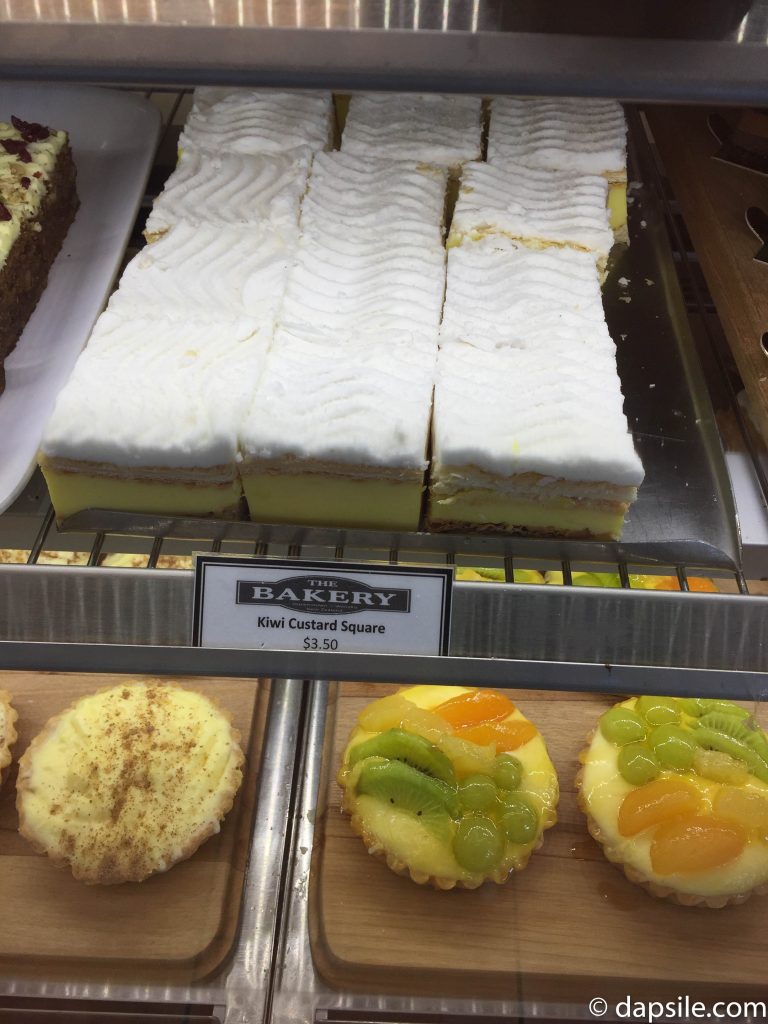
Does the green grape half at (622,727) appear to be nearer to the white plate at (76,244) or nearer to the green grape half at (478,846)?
the green grape half at (478,846)

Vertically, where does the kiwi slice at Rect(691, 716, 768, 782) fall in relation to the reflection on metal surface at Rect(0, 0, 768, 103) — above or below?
below

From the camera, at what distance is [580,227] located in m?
1.48

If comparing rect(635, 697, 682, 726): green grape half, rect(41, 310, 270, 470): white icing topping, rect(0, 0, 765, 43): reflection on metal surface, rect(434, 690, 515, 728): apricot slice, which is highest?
rect(0, 0, 765, 43): reflection on metal surface

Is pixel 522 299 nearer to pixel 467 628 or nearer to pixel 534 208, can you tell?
pixel 534 208

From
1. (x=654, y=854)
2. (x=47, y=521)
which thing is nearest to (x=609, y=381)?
(x=47, y=521)

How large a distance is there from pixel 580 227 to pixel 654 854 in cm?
109

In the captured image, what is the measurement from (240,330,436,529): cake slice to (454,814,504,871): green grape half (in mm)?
717

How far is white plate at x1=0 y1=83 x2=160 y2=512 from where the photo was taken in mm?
1290

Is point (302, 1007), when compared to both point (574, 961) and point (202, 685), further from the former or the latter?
point (202, 685)

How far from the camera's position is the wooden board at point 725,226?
142cm

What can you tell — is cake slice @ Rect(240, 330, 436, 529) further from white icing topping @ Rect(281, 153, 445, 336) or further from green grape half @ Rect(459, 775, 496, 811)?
green grape half @ Rect(459, 775, 496, 811)

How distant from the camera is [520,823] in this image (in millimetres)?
1668

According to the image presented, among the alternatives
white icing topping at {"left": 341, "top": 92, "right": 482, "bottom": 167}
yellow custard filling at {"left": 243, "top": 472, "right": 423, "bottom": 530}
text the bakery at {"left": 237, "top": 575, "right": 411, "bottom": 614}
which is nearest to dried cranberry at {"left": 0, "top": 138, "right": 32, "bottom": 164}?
white icing topping at {"left": 341, "top": 92, "right": 482, "bottom": 167}

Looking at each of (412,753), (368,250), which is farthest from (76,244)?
(412,753)
